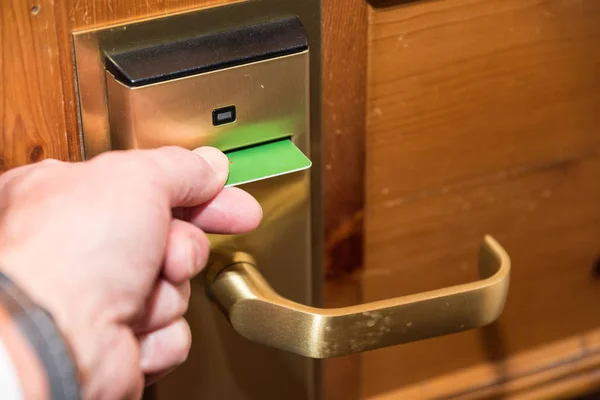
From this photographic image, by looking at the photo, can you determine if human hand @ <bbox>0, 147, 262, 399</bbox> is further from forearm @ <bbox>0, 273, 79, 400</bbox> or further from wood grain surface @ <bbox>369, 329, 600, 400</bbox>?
wood grain surface @ <bbox>369, 329, 600, 400</bbox>

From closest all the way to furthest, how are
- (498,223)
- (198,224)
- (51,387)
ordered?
(51,387), (198,224), (498,223)

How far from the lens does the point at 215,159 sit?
392mm

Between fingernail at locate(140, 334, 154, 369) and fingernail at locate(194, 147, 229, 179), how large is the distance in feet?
0.25

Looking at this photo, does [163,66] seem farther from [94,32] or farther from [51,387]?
[51,387]

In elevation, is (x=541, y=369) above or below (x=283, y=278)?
below

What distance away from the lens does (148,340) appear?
0.38 metres

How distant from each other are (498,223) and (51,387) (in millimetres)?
338

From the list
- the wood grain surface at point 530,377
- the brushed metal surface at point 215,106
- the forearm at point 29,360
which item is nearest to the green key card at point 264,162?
the brushed metal surface at point 215,106

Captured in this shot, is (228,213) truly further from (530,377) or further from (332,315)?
(530,377)

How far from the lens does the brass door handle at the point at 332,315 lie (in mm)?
410

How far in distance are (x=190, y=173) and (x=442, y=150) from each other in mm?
185

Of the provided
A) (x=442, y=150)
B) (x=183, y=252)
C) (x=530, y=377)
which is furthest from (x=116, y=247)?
(x=530, y=377)

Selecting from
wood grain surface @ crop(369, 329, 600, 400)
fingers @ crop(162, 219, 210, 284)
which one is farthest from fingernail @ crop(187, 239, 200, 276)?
wood grain surface @ crop(369, 329, 600, 400)

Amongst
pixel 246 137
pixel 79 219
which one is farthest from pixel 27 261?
pixel 246 137
